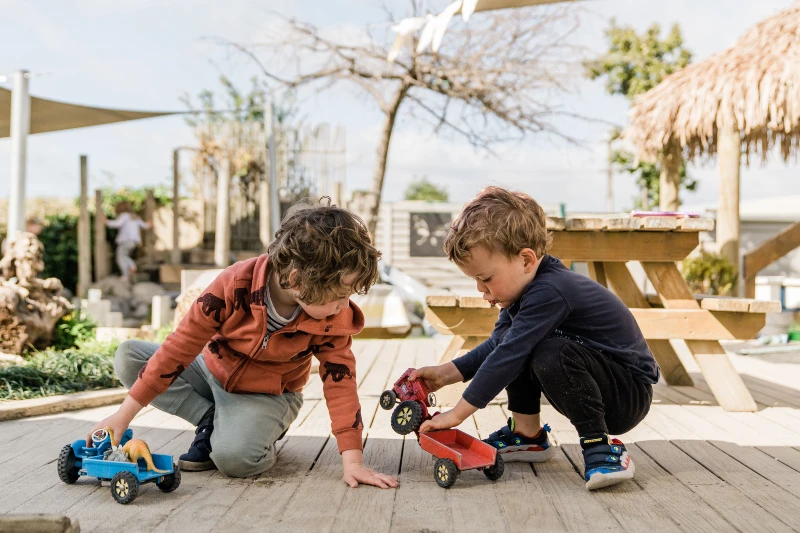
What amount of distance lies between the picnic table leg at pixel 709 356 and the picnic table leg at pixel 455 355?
0.89 meters

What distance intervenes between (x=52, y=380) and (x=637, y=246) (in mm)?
2868

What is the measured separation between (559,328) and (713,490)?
1.97ft

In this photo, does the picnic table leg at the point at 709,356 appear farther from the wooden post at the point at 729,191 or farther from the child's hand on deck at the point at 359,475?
the wooden post at the point at 729,191

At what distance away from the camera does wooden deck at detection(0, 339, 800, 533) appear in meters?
1.78

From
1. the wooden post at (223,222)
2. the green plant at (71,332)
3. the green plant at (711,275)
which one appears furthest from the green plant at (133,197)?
the green plant at (711,275)

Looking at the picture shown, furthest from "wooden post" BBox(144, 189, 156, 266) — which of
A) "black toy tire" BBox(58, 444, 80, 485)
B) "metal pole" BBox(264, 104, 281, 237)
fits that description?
"black toy tire" BBox(58, 444, 80, 485)

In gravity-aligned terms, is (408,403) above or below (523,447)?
above

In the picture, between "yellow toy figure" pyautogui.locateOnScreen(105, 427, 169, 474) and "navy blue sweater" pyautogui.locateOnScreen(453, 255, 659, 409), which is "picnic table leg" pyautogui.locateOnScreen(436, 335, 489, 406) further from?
"yellow toy figure" pyautogui.locateOnScreen(105, 427, 169, 474)

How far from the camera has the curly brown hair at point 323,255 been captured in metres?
2.08

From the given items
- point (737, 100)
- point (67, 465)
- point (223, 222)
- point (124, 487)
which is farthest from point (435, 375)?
point (223, 222)

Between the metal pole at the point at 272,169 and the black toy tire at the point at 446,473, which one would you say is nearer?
the black toy tire at the point at 446,473

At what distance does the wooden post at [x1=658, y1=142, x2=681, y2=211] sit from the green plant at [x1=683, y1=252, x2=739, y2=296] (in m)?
1.17

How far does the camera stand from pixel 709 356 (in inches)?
136

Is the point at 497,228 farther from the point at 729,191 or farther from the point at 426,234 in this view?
the point at 426,234
